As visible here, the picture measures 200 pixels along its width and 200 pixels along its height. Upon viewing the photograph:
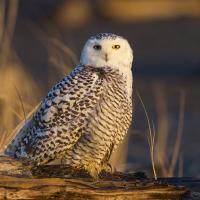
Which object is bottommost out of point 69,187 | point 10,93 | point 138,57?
point 69,187

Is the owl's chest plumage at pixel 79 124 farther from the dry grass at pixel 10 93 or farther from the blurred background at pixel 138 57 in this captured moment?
the blurred background at pixel 138 57

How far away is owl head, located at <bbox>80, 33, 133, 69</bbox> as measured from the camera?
6.77 m

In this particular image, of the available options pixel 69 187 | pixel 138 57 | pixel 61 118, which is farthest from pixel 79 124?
pixel 138 57

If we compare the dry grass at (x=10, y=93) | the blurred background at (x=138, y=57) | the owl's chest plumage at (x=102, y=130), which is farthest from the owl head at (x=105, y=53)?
the blurred background at (x=138, y=57)

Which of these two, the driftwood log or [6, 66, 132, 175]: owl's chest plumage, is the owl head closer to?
[6, 66, 132, 175]: owl's chest plumage

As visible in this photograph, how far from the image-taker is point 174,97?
16.0 meters

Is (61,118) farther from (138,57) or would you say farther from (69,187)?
(138,57)

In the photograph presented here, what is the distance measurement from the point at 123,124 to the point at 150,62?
13.3m

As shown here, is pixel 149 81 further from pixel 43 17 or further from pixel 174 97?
pixel 43 17

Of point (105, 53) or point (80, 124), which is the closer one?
point (80, 124)

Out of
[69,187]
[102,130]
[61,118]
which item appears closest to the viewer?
[69,187]

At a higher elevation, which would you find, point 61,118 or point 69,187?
point 61,118

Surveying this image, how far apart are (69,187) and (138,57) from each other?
1482 cm

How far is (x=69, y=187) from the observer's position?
555 centimetres
